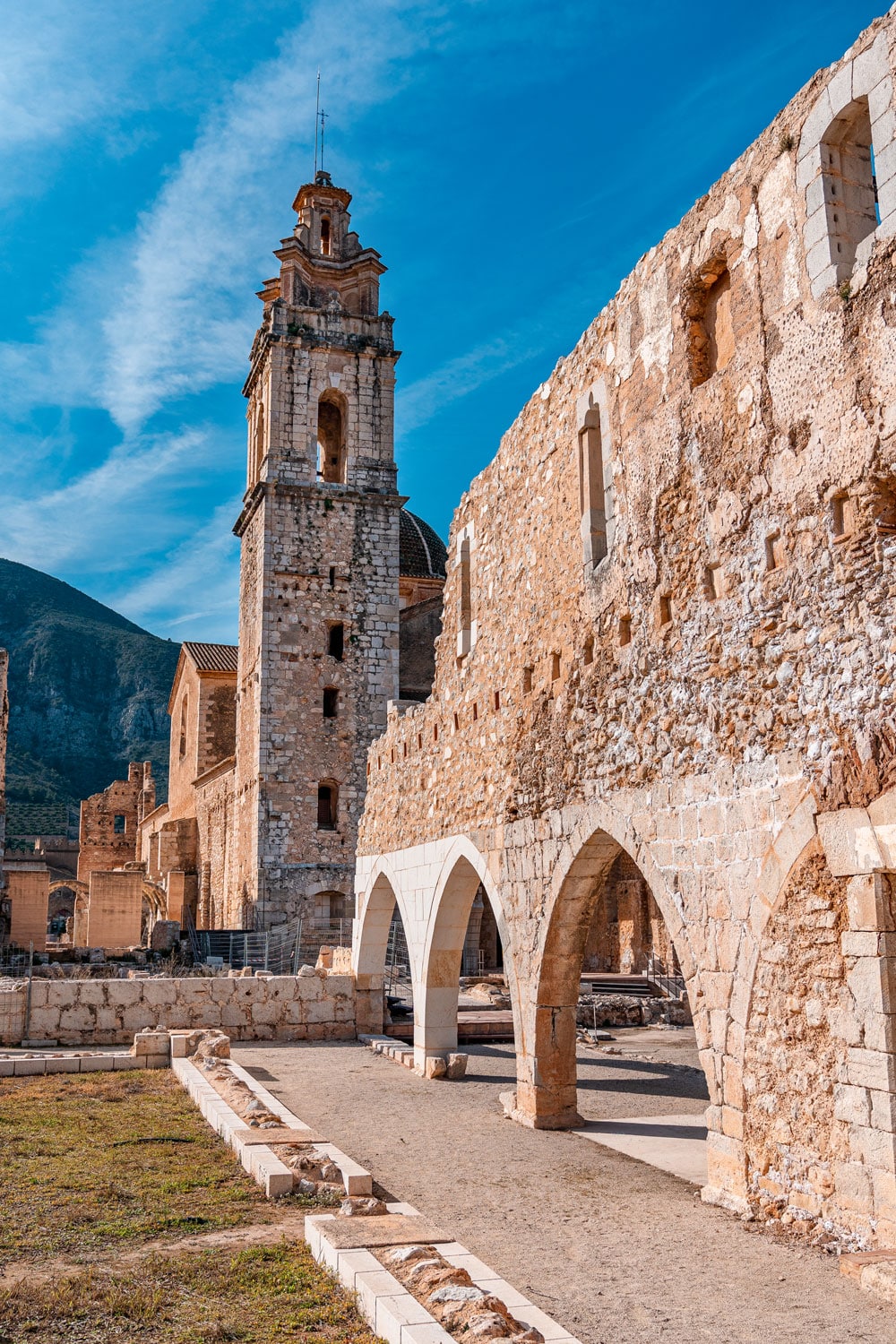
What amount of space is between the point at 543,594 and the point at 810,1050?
459 cm

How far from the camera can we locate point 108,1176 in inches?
265

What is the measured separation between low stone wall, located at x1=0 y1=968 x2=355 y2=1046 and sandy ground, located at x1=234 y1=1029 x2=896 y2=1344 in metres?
2.59

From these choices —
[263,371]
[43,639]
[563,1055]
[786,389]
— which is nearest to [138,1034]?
[563,1055]

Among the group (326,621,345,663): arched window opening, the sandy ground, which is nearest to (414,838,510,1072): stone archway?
the sandy ground

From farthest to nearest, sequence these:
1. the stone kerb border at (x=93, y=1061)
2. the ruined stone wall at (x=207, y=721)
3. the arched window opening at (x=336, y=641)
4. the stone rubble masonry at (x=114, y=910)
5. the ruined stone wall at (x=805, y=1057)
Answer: the ruined stone wall at (x=207, y=721), the arched window opening at (x=336, y=641), the stone rubble masonry at (x=114, y=910), the stone kerb border at (x=93, y=1061), the ruined stone wall at (x=805, y=1057)

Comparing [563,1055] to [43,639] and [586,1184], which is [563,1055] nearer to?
[586,1184]

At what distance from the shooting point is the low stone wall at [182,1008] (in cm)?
1339

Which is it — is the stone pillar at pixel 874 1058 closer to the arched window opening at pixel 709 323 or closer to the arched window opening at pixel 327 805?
the arched window opening at pixel 709 323

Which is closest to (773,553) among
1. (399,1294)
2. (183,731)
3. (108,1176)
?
(399,1294)

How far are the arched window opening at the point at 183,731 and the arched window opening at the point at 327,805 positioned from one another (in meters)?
11.9

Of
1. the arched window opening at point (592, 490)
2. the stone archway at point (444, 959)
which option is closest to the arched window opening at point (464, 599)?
the stone archway at point (444, 959)

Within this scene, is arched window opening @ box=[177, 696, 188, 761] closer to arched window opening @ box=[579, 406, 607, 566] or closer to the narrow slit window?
arched window opening @ box=[579, 406, 607, 566]

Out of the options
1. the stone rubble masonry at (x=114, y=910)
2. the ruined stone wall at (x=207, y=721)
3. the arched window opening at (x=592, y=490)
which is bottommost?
the stone rubble masonry at (x=114, y=910)

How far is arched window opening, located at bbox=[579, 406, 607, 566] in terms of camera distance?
8.36 meters
